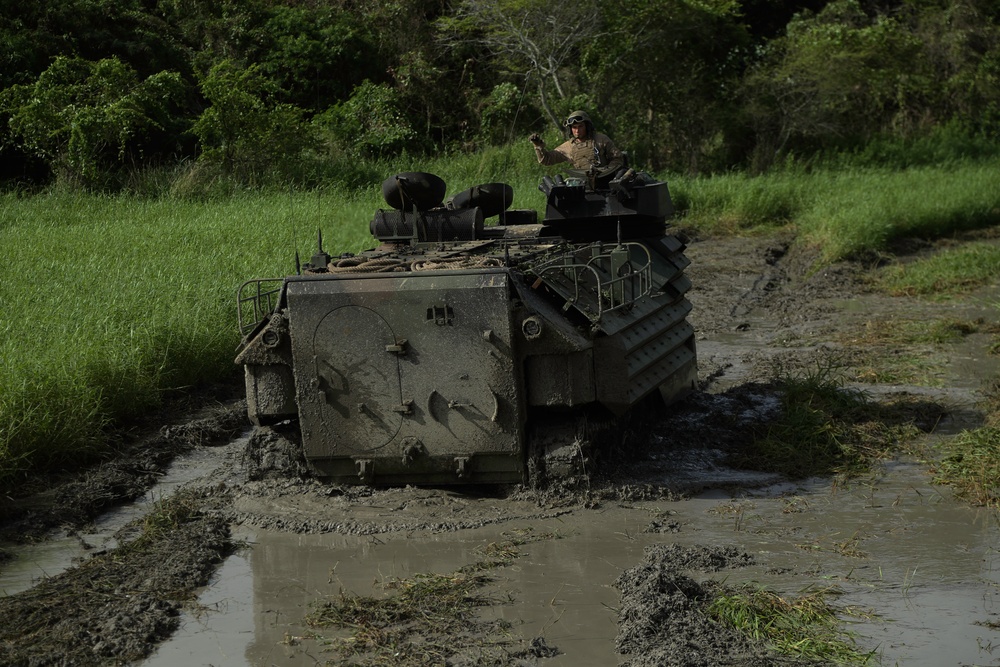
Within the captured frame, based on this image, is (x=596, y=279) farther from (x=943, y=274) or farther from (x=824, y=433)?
(x=943, y=274)

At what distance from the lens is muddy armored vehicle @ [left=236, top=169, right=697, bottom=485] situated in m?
6.42

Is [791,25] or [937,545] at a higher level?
[791,25]

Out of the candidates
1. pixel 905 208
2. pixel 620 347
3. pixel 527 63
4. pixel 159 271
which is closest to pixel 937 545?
pixel 620 347

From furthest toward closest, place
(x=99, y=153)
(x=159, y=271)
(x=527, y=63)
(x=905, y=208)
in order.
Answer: (x=527, y=63)
(x=99, y=153)
(x=905, y=208)
(x=159, y=271)

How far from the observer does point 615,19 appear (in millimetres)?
21562

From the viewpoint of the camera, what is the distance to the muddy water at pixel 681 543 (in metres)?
4.95

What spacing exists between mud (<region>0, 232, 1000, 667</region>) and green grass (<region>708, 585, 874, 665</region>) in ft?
0.30

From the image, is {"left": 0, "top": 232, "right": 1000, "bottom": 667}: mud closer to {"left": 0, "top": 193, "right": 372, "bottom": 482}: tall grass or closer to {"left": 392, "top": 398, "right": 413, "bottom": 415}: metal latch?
{"left": 0, "top": 193, "right": 372, "bottom": 482}: tall grass

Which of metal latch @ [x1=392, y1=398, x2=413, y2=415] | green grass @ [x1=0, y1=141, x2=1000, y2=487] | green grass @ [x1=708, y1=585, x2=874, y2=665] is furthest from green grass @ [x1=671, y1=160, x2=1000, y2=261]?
green grass @ [x1=708, y1=585, x2=874, y2=665]

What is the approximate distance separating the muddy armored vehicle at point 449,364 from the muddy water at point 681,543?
461mm

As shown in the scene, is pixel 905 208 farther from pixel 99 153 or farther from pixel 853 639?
pixel 853 639

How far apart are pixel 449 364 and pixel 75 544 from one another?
80.9 inches

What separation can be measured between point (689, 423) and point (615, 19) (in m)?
14.6

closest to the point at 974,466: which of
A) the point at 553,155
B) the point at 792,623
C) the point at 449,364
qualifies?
the point at 792,623
